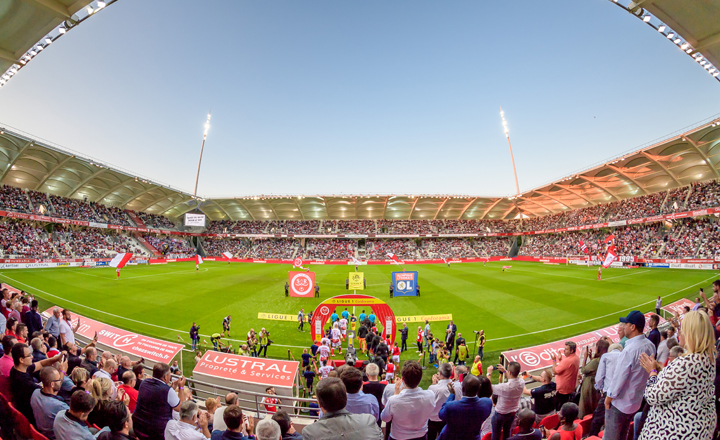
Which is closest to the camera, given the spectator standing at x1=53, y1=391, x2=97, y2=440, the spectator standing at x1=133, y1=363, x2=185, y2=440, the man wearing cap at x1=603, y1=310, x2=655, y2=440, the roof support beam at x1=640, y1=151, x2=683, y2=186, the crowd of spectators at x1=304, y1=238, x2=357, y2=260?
the spectator standing at x1=53, y1=391, x2=97, y2=440

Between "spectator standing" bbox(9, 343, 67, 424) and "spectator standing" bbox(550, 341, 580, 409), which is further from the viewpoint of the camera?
"spectator standing" bbox(550, 341, 580, 409)

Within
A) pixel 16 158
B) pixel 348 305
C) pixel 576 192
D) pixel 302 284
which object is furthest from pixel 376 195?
pixel 16 158

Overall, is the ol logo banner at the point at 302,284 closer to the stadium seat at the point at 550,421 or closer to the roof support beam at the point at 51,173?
the stadium seat at the point at 550,421

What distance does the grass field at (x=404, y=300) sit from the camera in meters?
14.5

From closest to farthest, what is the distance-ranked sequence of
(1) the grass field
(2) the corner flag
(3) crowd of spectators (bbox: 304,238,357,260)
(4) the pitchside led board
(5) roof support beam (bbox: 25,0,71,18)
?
(5) roof support beam (bbox: 25,0,71,18), (1) the grass field, (4) the pitchside led board, (2) the corner flag, (3) crowd of spectators (bbox: 304,238,357,260)

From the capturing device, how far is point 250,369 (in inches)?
307

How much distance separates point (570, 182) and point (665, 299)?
29.5 metres

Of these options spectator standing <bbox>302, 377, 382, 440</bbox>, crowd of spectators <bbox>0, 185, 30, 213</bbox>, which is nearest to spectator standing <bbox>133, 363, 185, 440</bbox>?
spectator standing <bbox>302, 377, 382, 440</bbox>

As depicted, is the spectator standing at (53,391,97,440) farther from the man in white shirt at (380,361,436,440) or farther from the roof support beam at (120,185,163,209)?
the roof support beam at (120,185,163,209)

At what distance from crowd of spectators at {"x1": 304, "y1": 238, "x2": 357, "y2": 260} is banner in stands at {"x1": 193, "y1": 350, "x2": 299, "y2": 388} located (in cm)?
4690

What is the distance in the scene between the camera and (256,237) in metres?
63.2

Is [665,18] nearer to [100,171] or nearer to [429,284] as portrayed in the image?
[429,284]

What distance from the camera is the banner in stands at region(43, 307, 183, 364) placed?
30.3 ft

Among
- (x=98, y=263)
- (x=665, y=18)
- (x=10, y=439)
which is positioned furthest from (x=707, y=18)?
(x=98, y=263)
